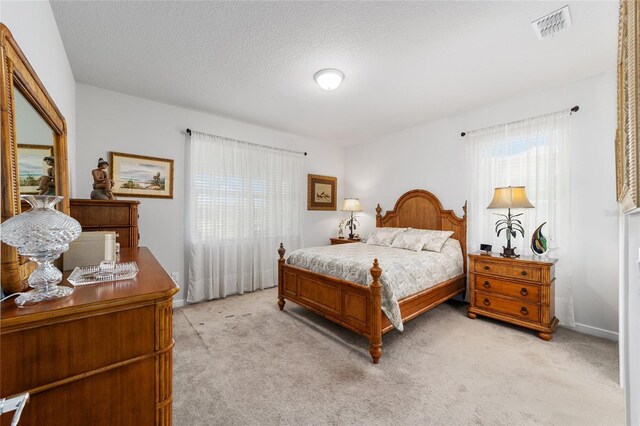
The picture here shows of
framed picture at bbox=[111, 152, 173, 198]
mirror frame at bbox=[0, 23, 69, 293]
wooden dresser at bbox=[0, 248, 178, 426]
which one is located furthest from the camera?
framed picture at bbox=[111, 152, 173, 198]

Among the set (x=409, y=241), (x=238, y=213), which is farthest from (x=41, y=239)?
(x=409, y=241)

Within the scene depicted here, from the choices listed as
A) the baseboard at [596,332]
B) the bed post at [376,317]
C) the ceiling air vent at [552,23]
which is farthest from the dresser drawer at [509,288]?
the ceiling air vent at [552,23]

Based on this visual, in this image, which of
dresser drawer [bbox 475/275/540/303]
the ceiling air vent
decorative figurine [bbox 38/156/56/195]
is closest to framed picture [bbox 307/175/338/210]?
dresser drawer [bbox 475/275/540/303]

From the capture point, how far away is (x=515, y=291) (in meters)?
2.79

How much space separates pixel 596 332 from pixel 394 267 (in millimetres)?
2160

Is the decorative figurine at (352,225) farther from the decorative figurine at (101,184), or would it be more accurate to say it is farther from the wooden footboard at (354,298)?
the decorative figurine at (101,184)

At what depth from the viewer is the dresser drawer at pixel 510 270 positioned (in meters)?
2.67

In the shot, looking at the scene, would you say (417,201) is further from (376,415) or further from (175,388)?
(175,388)

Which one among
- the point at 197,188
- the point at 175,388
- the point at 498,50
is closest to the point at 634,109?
the point at 498,50

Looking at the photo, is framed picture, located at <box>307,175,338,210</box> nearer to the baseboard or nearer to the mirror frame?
the baseboard

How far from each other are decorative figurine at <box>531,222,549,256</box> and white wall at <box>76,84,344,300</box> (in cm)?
383

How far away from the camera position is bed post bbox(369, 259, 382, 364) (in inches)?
86.7

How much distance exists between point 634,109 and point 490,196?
303 cm

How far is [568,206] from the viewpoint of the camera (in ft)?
9.34
